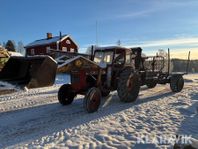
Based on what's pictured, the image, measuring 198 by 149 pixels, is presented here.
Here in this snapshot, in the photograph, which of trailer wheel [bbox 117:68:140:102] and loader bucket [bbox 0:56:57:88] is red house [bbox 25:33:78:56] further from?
loader bucket [bbox 0:56:57:88]

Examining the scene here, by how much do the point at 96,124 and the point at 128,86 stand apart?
334 centimetres

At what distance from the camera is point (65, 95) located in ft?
36.2

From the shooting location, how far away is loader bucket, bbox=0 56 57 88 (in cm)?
392

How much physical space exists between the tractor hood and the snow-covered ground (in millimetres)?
1408

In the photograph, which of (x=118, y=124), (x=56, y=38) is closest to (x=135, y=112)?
(x=118, y=124)

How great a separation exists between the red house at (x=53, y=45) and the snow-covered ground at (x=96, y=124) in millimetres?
31744

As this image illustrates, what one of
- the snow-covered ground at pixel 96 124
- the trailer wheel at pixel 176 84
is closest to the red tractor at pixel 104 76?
the snow-covered ground at pixel 96 124

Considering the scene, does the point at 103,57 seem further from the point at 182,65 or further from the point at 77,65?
the point at 182,65

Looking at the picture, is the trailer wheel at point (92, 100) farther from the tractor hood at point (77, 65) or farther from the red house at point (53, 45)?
the red house at point (53, 45)

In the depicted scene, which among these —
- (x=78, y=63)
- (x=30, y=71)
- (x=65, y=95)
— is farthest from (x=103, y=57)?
(x=30, y=71)

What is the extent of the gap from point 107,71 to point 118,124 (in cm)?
364

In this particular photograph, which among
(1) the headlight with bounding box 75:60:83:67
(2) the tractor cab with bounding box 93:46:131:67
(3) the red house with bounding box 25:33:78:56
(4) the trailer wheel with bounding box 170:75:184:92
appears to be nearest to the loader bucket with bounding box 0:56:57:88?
(1) the headlight with bounding box 75:60:83:67

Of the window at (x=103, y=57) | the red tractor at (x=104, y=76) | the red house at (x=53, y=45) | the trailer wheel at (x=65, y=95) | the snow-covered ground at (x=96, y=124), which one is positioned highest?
the red house at (x=53, y=45)

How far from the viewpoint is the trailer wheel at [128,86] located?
1053cm
